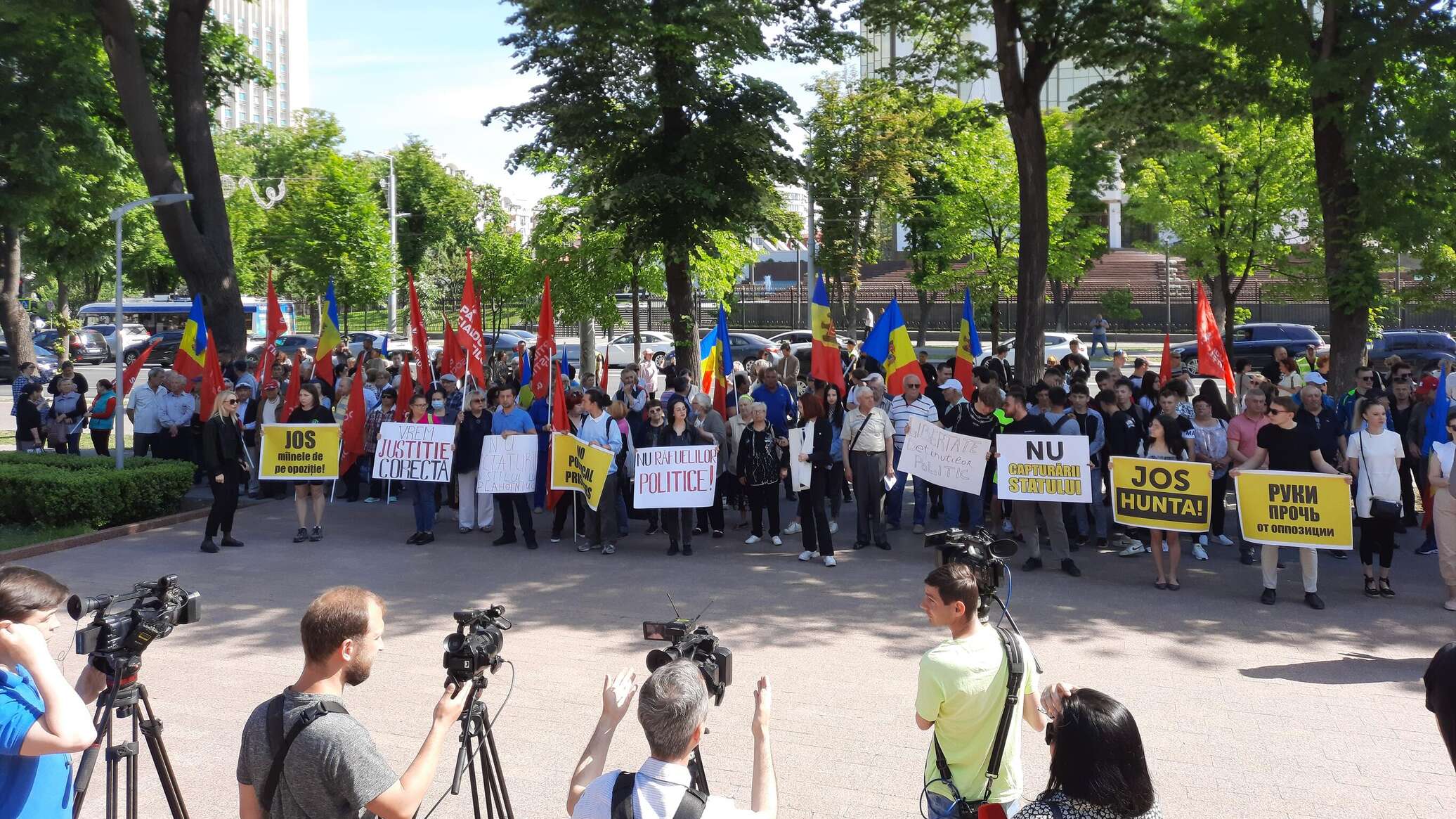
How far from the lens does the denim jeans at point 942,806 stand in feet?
14.7

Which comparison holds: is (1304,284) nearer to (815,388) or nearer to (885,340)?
(885,340)

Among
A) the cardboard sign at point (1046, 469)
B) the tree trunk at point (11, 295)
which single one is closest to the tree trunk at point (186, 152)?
the tree trunk at point (11, 295)

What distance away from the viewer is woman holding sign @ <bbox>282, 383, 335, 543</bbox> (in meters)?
13.8

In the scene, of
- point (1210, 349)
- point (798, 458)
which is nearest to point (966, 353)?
point (1210, 349)

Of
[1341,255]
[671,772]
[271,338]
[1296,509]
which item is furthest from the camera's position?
[271,338]

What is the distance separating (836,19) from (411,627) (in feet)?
49.8

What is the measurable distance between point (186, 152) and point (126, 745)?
57.8 feet

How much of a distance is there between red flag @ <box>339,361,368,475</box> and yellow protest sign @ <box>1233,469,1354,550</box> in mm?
10945

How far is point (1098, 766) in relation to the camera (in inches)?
126

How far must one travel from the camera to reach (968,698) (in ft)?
14.4

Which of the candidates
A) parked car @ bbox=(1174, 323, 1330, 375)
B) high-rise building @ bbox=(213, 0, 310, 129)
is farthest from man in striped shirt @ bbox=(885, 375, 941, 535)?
high-rise building @ bbox=(213, 0, 310, 129)

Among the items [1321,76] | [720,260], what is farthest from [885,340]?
[720,260]

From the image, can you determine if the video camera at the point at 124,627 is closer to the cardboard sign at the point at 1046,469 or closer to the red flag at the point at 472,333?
the cardboard sign at the point at 1046,469

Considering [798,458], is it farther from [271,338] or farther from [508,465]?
[271,338]
